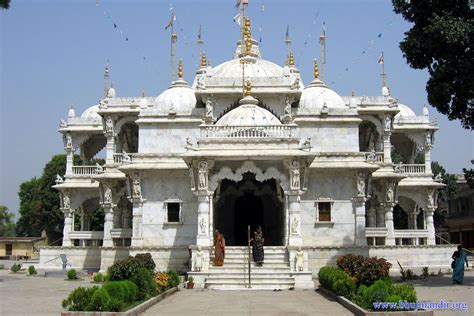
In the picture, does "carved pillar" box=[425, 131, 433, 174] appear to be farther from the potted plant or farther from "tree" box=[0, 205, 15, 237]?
"tree" box=[0, 205, 15, 237]

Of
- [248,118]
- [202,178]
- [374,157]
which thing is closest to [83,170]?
[248,118]

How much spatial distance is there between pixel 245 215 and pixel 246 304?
13.2 m

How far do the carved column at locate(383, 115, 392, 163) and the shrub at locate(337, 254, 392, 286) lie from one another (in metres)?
16.3

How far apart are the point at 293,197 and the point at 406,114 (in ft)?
59.2

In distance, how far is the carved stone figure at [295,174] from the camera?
23.5 meters

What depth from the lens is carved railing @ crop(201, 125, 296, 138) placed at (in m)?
24.2

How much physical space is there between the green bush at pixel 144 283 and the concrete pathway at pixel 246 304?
47cm

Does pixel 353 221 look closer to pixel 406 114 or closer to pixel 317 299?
pixel 317 299

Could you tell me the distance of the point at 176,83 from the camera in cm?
3309

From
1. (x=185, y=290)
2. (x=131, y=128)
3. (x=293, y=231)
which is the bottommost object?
(x=185, y=290)

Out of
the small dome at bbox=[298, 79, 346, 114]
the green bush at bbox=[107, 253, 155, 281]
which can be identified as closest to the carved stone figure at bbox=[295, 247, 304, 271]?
the green bush at bbox=[107, 253, 155, 281]

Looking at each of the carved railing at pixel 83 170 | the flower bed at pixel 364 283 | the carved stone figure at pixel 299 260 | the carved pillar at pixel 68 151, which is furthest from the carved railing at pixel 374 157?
the carved pillar at pixel 68 151

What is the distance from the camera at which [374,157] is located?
30922mm

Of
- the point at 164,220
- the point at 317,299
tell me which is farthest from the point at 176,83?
the point at 317,299
